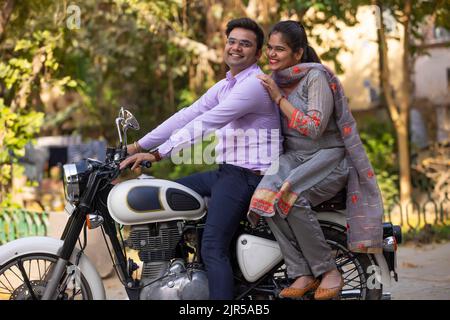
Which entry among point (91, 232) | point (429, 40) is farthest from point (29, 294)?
point (429, 40)

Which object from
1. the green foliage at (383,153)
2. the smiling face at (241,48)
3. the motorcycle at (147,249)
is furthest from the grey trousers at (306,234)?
the green foliage at (383,153)

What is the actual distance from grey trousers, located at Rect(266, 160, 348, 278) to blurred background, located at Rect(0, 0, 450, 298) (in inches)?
59.4

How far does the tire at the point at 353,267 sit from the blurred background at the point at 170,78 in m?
1.74

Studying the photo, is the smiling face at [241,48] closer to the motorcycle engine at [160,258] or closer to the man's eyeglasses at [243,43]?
the man's eyeglasses at [243,43]

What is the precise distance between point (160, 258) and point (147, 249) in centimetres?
9

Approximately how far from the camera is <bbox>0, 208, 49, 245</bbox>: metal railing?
8.33 meters

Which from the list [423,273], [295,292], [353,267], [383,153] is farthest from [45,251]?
[383,153]

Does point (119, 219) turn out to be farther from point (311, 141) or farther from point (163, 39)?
point (163, 39)

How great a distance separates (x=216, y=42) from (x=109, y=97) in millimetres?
5005

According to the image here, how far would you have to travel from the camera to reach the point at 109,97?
17.7 metres

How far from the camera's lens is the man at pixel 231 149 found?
13.9 feet

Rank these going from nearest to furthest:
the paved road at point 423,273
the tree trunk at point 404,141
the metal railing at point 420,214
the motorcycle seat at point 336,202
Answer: the motorcycle seat at point 336,202, the paved road at point 423,273, the metal railing at point 420,214, the tree trunk at point 404,141

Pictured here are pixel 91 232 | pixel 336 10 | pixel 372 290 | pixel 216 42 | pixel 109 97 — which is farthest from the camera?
pixel 109 97

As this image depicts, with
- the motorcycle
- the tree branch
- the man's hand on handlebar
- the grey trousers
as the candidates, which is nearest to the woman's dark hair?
the grey trousers
